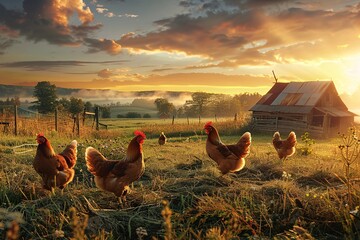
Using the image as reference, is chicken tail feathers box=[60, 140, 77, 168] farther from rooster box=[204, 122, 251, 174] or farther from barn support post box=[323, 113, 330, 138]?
barn support post box=[323, 113, 330, 138]

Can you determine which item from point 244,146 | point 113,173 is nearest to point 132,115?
point 244,146

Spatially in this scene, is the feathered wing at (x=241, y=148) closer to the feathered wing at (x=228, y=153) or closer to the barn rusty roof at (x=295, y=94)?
the feathered wing at (x=228, y=153)

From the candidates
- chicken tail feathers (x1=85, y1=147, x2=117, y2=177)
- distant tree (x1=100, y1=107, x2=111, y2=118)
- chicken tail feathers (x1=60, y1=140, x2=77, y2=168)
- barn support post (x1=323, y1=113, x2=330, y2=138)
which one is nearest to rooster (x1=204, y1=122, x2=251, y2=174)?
chicken tail feathers (x1=85, y1=147, x2=117, y2=177)

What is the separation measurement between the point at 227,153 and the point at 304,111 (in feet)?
75.8

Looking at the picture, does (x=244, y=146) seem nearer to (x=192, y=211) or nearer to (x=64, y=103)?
(x=192, y=211)

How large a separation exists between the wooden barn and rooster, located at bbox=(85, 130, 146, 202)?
2518 cm

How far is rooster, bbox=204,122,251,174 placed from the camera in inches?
279

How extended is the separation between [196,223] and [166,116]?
82.7m

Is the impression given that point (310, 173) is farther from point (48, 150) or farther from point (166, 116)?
point (166, 116)

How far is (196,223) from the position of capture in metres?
4.77

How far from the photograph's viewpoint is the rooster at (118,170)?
530 cm

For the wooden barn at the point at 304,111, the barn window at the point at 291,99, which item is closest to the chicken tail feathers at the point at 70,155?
the wooden barn at the point at 304,111

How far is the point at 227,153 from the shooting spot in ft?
23.9

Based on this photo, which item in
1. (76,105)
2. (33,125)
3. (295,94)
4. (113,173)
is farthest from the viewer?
(76,105)
